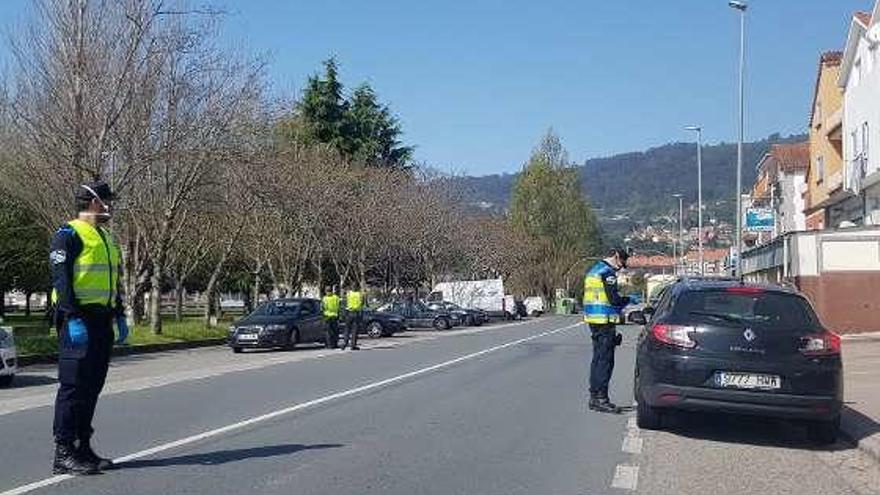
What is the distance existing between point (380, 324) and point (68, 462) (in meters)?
32.5

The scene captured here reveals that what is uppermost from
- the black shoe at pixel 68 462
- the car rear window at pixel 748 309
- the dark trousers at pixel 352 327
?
the car rear window at pixel 748 309

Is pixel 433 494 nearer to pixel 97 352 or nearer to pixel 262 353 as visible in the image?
pixel 97 352

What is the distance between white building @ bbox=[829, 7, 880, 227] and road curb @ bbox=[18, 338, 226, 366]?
1951 centimetres

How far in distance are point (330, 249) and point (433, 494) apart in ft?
138

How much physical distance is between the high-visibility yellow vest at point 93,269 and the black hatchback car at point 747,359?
525cm

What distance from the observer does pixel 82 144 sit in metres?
27.8

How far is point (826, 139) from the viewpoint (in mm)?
41031

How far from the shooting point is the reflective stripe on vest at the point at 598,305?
12070 mm

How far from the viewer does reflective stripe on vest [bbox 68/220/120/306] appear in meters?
7.75

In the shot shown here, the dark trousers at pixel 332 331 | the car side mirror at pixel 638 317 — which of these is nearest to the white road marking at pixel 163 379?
the dark trousers at pixel 332 331

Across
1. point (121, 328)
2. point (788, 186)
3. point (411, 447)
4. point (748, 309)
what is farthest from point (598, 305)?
point (788, 186)

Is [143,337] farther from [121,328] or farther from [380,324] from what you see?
[121,328]

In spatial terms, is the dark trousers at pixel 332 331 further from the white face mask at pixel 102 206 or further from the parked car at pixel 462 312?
the parked car at pixel 462 312

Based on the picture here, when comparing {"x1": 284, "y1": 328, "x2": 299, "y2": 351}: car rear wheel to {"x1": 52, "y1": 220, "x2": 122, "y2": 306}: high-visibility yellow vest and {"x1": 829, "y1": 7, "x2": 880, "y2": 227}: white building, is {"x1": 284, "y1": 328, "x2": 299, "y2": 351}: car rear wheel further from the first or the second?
{"x1": 52, "y1": 220, "x2": 122, "y2": 306}: high-visibility yellow vest
